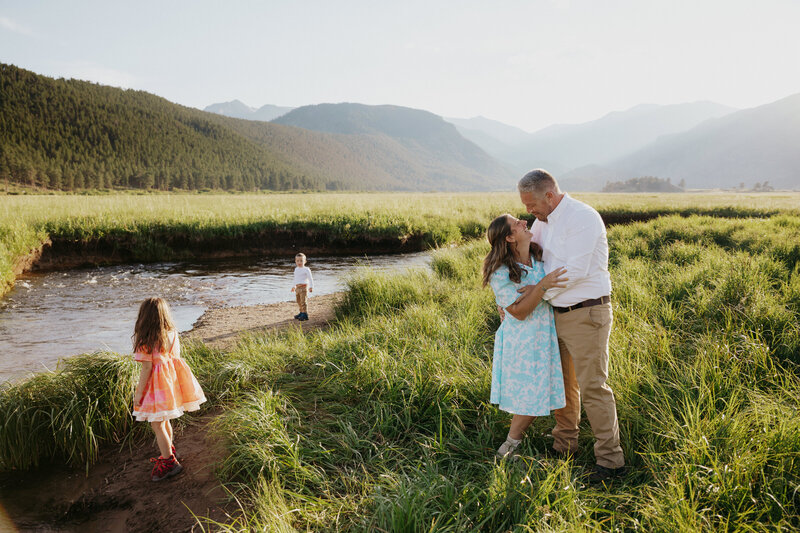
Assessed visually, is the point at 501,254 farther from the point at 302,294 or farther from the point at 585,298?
the point at 302,294

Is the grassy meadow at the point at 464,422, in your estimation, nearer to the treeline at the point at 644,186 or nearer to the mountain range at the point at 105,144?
the mountain range at the point at 105,144

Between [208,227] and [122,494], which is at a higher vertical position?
[208,227]

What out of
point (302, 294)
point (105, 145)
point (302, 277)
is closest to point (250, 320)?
point (302, 294)

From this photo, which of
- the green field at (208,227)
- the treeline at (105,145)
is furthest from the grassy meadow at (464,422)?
the treeline at (105,145)

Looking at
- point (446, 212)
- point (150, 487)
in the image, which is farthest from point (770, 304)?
point (446, 212)

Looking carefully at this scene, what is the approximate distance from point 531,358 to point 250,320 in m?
7.12

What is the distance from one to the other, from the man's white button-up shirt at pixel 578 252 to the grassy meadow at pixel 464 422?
1.19 meters

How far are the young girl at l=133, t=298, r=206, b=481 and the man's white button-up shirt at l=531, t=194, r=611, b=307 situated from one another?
3.51 m

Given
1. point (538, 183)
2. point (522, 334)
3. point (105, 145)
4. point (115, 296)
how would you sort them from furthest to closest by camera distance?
→ 1. point (105, 145)
2. point (115, 296)
3. point (522, 334)
4. point (538, 183)

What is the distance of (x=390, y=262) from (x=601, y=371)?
13315 mm

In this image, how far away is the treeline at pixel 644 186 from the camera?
143500mm

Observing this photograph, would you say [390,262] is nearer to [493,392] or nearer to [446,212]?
[446,212]

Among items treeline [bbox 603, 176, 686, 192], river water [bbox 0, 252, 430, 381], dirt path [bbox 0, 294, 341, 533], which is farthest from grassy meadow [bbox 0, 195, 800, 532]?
treeline [bbox 603, 176, 686, 192]

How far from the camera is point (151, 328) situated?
12.8 feet
